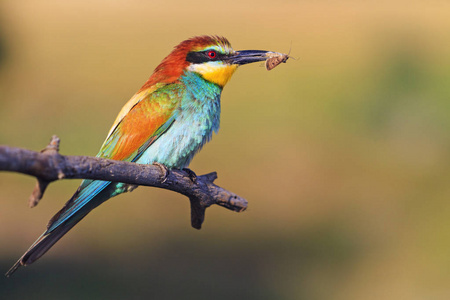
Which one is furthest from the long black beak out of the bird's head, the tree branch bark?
the tree branch bark

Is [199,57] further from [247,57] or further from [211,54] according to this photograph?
Answer: [247,57]

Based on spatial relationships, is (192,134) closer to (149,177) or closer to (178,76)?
(178,76)

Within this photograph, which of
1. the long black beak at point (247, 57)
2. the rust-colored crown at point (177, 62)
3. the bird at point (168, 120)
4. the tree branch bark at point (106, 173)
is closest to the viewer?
the tree branch bark at point (106, 173)

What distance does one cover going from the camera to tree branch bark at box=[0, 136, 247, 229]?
123 centimetres

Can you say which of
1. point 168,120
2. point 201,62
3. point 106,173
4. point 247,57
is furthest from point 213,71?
point 106,173

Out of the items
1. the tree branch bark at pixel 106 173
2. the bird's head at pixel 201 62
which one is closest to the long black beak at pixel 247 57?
the bird's head at pixel 201 62

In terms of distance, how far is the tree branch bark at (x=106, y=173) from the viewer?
1.23 m

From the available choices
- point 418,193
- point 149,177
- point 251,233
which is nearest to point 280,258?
point 251,233

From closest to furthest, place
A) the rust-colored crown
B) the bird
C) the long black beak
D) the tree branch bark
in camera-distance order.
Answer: the tree branch bark, the bird, the rust-colored crown, the long black beak

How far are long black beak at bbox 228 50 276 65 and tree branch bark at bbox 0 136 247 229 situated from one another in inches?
19.5

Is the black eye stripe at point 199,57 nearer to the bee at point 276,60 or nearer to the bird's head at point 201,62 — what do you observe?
the bird's head at point 201,62

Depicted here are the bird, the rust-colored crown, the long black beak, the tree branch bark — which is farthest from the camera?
the long black beak

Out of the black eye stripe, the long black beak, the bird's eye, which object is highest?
the long black beak

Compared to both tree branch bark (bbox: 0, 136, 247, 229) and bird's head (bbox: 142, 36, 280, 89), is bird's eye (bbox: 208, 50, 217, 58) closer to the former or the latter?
bird's head (bbox: 142, 36, 280, 89)
